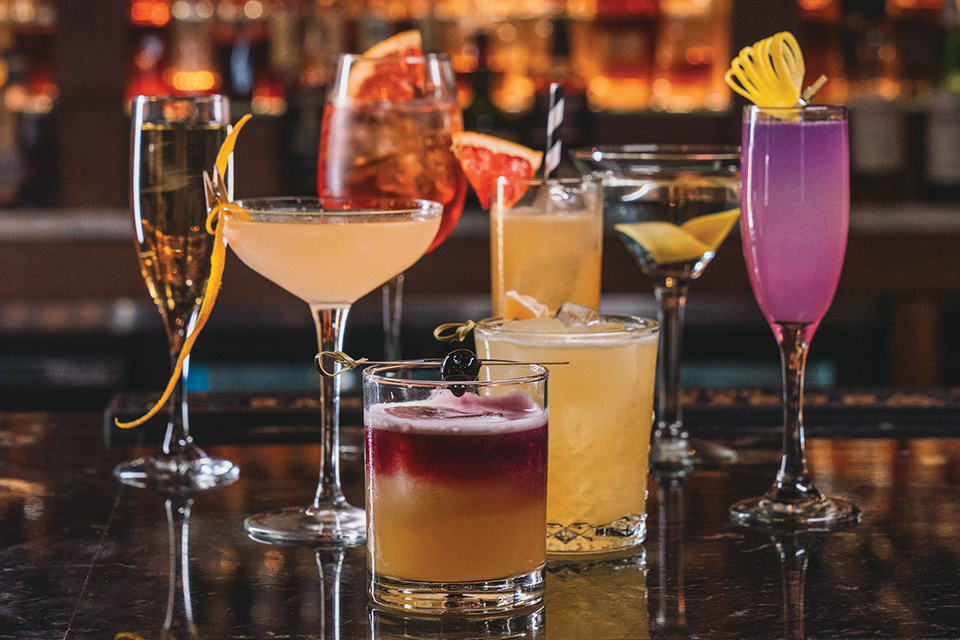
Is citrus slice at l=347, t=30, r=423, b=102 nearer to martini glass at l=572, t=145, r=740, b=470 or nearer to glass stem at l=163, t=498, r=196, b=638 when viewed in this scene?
martini glass at l=572, t=145, r=740, b=470

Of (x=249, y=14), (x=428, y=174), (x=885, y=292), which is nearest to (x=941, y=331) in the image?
(x=885, y=292)

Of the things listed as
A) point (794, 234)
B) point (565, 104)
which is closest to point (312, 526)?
point (794, 234)

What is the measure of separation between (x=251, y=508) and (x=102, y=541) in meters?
0.12

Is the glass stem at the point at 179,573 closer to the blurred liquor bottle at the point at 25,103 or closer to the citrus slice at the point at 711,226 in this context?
the citrus slice at the point at 711,226

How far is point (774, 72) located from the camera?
92 cm

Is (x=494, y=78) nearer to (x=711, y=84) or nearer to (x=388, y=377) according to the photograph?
(x=711, y=84)

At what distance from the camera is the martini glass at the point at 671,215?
114 cm

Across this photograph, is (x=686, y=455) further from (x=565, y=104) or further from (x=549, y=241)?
(x=565, y=104)

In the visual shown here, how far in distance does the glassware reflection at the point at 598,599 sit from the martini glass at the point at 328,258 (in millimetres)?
160

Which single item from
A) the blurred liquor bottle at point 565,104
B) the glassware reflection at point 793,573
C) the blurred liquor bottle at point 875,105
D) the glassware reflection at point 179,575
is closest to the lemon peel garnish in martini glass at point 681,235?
the glassware reflection at point 793,573

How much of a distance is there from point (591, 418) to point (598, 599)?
0.13 metres

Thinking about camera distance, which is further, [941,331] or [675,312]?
[941,331]

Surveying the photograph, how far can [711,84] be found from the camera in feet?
11.4

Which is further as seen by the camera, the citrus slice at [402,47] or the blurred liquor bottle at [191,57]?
the blurred liquor bottle at [191,57]
